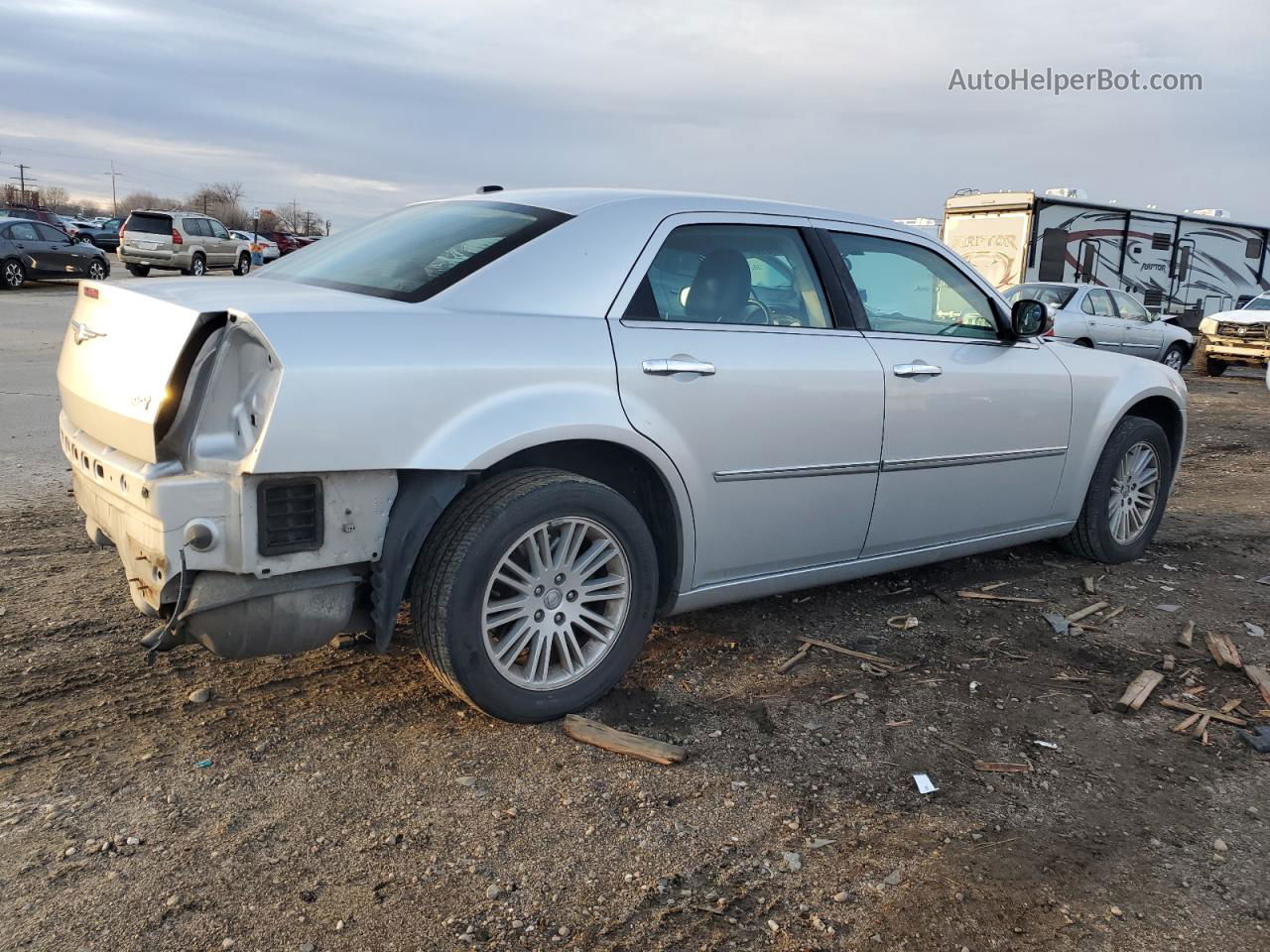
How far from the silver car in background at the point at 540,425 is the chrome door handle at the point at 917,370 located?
12 mm

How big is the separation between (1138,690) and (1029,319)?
1682 mm

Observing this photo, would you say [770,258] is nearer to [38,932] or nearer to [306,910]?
[306,910]

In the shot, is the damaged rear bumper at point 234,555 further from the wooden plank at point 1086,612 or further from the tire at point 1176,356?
the tire at point 1176,356

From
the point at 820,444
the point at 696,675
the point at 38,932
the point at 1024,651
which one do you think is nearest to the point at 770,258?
the point at 820,444

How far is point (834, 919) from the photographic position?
7.80 feet

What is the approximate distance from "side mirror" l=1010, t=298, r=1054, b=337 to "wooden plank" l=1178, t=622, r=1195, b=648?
1.43 m

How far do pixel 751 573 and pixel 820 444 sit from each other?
0.54m

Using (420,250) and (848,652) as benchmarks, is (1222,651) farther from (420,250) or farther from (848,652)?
(420,250)

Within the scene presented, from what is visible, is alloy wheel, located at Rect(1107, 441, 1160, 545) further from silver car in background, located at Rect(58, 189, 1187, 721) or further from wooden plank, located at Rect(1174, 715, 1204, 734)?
wooden plank, located at Rect(1174, 715, 1204, 734)

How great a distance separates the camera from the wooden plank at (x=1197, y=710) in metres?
3.55

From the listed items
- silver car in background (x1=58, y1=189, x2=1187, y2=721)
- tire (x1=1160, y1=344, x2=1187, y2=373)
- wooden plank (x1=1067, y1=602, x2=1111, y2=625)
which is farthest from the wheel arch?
tire (x1=1160, y1=344, x2=1187, y2=373)

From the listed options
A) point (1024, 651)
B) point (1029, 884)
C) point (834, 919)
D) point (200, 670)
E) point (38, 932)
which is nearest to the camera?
point (38, 932)

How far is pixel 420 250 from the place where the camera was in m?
3.48

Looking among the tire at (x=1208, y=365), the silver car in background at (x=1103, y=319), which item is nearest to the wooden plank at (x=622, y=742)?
the silver car in background at (x=1103, y=319)
